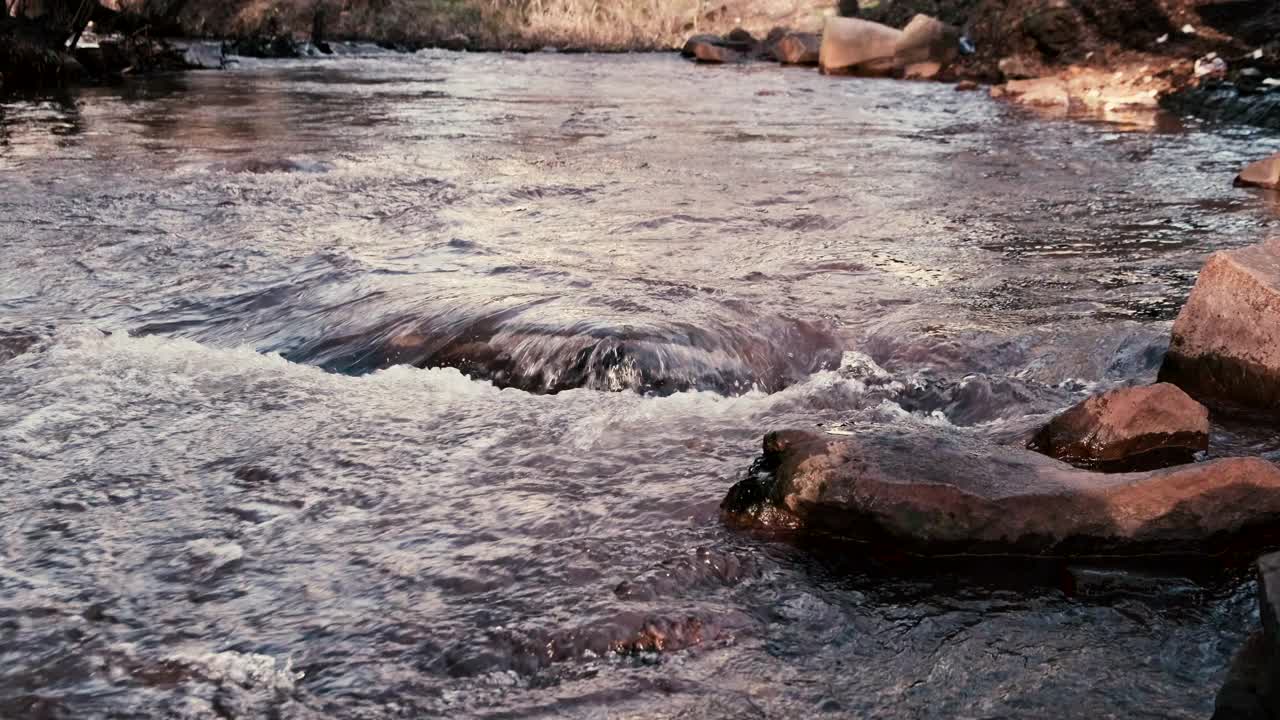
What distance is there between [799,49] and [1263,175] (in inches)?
702

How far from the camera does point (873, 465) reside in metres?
2.73

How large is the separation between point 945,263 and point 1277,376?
218cm

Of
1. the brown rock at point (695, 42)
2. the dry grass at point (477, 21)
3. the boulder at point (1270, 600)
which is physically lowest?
the boulder at point (1270, 600)

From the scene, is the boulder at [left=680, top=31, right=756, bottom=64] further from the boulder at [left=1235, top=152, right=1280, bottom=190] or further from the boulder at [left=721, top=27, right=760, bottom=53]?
the boulder at [left=1235, top=152, right=1280, bottom=190]

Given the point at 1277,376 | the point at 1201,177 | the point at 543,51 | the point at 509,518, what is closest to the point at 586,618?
the point at 509,518

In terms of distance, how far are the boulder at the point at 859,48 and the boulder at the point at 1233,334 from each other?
1818 cm

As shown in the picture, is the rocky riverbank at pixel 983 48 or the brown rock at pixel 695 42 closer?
the rocky riverbank at pixel 983 48

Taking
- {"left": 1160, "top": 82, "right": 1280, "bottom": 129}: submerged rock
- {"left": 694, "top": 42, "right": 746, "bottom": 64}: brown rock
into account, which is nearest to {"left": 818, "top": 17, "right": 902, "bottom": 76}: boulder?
{"left": 694, "top": 42, "right": 746, "bottom": 64}: brown rock

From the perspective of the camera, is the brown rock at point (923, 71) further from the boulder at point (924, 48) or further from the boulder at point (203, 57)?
the boulder at point (203, 57)

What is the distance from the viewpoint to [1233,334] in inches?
145

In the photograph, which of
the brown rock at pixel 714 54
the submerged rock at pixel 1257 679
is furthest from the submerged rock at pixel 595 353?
the brown rock at pixel 714 54

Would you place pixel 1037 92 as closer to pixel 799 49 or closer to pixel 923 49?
pixel 923 49

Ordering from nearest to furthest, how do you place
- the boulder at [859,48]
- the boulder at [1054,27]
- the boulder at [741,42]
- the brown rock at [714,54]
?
the boulder at [1054,27] → the boulder at [859,48] → the brown rock at [714,54] → the boulder at [741,42]

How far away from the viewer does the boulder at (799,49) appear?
24.8 meters
